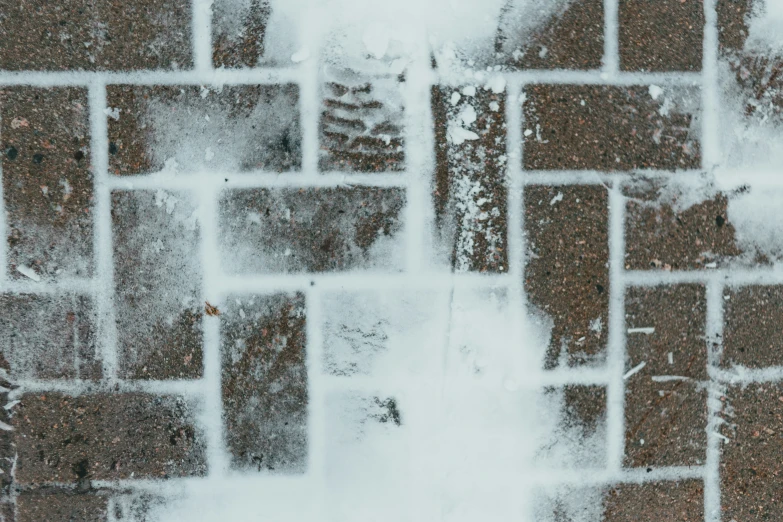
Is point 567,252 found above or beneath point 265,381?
above

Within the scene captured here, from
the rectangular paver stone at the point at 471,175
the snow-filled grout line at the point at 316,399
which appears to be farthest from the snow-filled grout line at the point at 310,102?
the snow-filled grout line at the point at 316,399

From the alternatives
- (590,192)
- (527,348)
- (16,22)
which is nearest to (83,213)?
(16,22)

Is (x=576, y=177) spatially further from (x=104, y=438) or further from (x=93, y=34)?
(x=104, y=438)

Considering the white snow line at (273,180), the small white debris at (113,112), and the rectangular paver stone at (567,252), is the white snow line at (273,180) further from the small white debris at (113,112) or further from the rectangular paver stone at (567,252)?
the rectangular paver stone at (567,252)

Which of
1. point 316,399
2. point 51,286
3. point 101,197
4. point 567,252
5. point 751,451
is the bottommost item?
point 751,451

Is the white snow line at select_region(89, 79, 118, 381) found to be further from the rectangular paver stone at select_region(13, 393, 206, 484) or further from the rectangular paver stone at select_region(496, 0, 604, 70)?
the rectangular paver stone at select_region(496, 0, 604, 70)

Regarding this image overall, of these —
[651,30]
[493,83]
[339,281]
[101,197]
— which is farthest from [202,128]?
[651,30]
